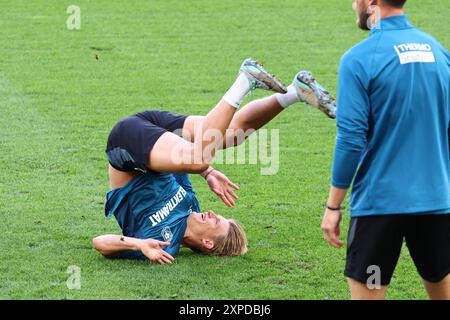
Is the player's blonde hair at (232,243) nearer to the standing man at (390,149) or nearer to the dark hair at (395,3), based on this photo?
the standing man at (390,149)

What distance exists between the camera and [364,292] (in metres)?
5.39

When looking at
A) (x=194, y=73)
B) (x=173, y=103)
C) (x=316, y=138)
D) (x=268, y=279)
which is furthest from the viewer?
(x=194, y=73)

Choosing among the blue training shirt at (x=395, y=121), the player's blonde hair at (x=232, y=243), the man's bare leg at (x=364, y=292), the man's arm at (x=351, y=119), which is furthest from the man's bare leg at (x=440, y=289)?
the player's blonde hair at (x=232, y=243)

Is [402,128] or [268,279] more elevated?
[402,128]

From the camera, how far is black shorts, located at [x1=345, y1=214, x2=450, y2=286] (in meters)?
5.30

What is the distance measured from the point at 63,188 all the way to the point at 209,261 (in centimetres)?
223

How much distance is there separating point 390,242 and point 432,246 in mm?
249

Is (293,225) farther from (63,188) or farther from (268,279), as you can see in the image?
(63,188)

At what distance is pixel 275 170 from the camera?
9.91 metres

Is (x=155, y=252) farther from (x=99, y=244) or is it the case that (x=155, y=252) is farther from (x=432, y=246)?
(x=432, y=246)

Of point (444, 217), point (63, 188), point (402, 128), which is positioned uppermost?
point (402, 128)

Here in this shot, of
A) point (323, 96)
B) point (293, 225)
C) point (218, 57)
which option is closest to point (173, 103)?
point (218, 57)

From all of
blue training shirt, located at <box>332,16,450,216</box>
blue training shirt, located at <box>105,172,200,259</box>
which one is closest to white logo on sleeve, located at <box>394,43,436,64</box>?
blue training shirt, located at <box>332,16,450,216</box>

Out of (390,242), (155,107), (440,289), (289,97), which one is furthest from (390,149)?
(155,107)
